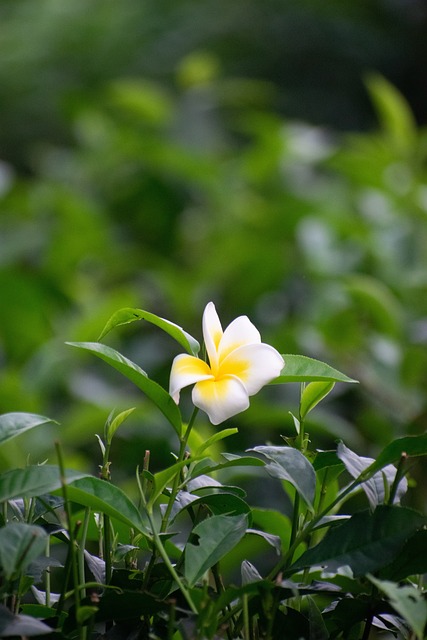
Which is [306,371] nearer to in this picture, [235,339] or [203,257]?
[235,339]

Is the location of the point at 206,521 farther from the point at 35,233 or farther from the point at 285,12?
the point at 285,12

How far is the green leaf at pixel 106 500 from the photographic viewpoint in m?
0.52

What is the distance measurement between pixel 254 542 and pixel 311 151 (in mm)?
1263

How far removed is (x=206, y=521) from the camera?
1.73ft

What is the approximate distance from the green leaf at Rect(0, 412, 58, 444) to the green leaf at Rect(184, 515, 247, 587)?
0.11m

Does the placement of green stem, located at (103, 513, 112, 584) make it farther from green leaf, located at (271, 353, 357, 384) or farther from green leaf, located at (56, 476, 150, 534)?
green leaf, located at (271, 353, 357, 384)

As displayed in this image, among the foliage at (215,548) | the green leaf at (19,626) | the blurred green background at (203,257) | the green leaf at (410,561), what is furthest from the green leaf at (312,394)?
the blurred green background at (203,257)

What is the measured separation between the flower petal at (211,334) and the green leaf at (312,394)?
7cm

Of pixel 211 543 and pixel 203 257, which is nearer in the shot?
pixel 211 543

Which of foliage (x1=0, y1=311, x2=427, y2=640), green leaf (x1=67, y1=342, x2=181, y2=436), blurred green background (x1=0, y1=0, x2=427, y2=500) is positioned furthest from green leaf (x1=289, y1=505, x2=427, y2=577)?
blurred green background (x1=0, y1=0, x2=427, y2=500)

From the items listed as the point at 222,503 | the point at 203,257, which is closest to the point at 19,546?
the point at 222,503

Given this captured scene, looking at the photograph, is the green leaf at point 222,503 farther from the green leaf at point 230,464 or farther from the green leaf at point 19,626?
the green leaf at point 19,626

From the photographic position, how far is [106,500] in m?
0.53

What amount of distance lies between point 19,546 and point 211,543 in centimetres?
11
